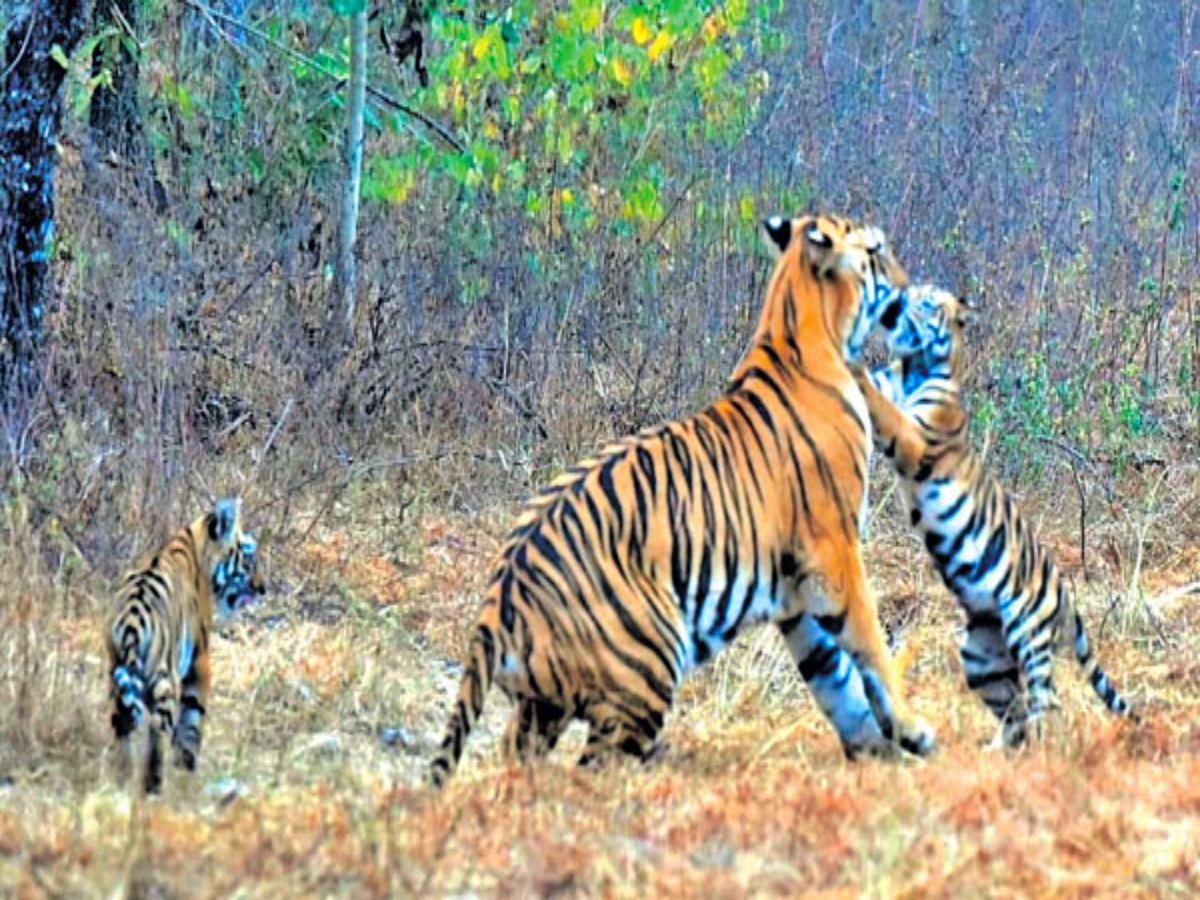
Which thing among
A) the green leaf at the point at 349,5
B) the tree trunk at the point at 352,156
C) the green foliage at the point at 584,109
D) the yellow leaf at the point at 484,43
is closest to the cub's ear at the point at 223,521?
the green leaf at the point at 349,5

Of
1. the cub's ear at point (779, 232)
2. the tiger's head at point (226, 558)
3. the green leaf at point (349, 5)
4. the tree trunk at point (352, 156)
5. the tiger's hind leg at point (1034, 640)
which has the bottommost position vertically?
the tiger's head at point (226, 558)

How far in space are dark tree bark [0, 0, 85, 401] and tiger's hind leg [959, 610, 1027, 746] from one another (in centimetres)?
379

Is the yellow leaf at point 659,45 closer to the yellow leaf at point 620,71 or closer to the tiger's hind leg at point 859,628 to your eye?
the yellow leaf at point 620,71

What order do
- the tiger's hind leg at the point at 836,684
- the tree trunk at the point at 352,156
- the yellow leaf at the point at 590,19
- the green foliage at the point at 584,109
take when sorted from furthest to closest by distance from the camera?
the tree trunk at the point at 352,156
the green foliage at the point at 584,109
the yellow leaf at the point at 590,19
the tiger's hind leg at the point at 836,684

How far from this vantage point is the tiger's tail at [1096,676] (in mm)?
6270

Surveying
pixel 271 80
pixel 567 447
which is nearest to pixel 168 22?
pixel 271 80

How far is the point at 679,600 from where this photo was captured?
5.59m

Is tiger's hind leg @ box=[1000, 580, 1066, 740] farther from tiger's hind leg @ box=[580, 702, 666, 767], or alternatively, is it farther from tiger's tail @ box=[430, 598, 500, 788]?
tiger's tail @ box=[430, 598, 500, 788]

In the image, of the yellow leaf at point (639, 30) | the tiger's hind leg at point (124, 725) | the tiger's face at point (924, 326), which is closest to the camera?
the tiger's hind leg at point (124, 725)

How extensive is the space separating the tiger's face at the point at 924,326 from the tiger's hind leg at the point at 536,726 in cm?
193

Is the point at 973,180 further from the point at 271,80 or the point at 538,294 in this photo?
the point at 271,80

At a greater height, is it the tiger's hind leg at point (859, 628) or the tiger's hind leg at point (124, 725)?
the tiger's hind leg at point (859, 628)

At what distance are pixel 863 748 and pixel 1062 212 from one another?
4.89 metres

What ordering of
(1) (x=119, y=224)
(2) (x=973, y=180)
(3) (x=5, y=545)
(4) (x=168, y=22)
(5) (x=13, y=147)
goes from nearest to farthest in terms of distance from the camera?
(3) (x=5, y=545)
(5) (x=13, y=147)
(1) (x=119, y=224)
(2) (x=973, y=180)
(4) (x=168, y=22)
